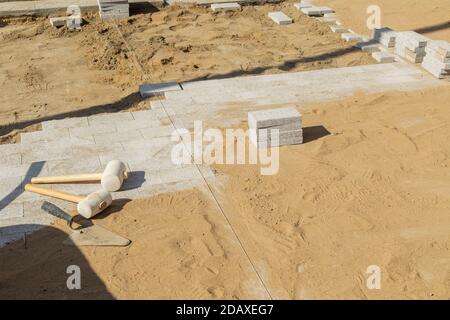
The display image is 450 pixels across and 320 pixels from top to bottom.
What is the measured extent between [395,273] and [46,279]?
3.38 metres

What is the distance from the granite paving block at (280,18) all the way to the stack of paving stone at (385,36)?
2304mm

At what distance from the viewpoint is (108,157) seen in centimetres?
714

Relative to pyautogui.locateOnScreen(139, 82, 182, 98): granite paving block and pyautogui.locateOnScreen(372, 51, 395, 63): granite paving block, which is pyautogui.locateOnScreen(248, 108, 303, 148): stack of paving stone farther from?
pyautogui.locateOnScreen(372, 51, 395, 63): granite paving block

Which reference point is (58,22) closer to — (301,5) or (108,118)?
(108,118)

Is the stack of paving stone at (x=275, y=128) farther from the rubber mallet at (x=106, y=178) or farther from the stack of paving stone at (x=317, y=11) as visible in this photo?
the stack of paving stone at (x=317, y=11)

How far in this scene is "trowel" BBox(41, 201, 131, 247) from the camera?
5.53m

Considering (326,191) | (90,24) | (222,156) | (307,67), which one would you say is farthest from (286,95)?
(90,24)

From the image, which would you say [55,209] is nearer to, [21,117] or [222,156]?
[222,156]

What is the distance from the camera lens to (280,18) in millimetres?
12945

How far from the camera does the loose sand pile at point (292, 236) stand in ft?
16.4

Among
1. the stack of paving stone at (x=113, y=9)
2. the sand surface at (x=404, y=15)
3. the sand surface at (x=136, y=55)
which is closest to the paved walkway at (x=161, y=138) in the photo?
the sand surface at (x=136, y=55)

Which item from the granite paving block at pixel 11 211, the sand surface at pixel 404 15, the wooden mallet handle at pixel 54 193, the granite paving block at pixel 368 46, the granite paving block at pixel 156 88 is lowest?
the granite paving block at pixel 11 211

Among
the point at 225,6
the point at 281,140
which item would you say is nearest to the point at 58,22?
the point at 225,6

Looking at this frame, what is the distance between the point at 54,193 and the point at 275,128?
119 inches
